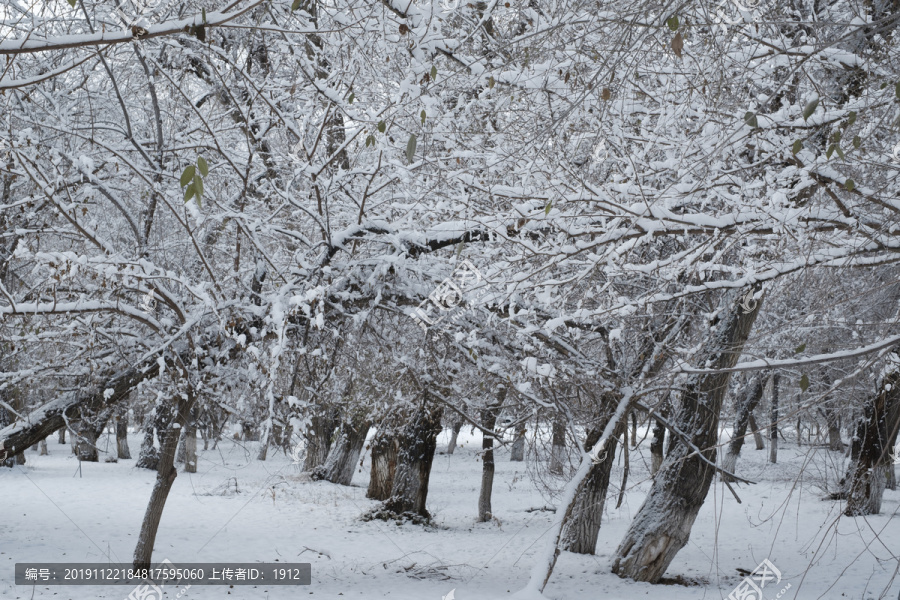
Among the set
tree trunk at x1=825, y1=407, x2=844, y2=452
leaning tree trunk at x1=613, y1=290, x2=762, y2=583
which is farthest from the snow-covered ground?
leaning tree trunk at x1=613, y1=290, x2=762, y2=583

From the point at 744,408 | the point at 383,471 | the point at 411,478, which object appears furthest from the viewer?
the point at 744,408

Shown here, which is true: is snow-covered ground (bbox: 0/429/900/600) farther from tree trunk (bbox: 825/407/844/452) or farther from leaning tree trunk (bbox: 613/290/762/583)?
leaning tree trunk (bbox: 613/290/762/583)

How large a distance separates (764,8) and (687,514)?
5.26 metres

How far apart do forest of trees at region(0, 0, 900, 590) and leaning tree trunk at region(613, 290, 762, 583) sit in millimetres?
36

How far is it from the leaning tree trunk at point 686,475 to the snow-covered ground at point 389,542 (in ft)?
1.30

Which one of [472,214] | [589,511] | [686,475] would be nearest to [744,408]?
[589,511]

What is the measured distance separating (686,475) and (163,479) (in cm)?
557

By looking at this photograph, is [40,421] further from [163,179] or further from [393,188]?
[393,188]

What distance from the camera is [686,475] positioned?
24.6ft

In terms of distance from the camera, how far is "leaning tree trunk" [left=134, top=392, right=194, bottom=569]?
6539 millimetres

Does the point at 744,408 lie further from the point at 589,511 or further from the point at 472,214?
the point at 472,214

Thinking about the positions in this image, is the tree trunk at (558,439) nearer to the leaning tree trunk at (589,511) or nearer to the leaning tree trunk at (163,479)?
the leaning tree trunk at (589,511)

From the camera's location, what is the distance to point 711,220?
3891 mm

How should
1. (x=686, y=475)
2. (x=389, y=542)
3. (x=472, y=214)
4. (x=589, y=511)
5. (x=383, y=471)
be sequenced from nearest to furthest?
(x=472, y=214)
(x=686, y=475)
(x=589, y=511)
(x=389, y=542)
(x=383, y=471)
